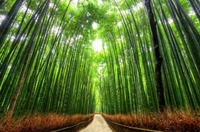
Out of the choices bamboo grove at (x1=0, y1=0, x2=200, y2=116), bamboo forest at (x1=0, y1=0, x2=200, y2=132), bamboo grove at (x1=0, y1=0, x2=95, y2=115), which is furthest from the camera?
bamboo grove at (x1=0, y1=0, x2=95, y2=115)

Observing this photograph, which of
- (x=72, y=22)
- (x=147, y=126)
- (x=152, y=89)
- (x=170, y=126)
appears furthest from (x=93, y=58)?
(x=170, y=126)

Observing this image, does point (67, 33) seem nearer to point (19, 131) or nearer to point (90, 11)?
point (90, 11)

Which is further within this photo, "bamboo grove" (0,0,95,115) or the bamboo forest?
"bamboo grove" (0,0,95,115)

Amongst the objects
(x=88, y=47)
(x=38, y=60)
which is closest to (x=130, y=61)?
(x=38, y=60)

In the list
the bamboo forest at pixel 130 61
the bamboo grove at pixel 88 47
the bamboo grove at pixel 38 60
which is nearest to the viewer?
the bamboo forest at pixel 130 61

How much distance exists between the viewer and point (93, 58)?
11.2 meters

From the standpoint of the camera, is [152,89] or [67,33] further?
[67,33]

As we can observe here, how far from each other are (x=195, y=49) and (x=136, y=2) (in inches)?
126

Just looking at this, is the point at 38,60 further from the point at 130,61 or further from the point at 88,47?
the point at 88,47

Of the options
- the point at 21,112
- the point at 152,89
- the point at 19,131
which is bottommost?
the point at 19,131

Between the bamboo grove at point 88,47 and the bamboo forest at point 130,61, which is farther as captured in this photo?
the bamboo grove at point 88,47

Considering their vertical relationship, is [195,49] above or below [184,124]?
above

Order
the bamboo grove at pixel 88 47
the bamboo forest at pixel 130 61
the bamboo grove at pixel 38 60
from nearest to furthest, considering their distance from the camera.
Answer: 1. the bamboo forest at pixel 130 61
2. the bamboo grove at pixel 88 47
3. the bamboo grove at pixel 38 60

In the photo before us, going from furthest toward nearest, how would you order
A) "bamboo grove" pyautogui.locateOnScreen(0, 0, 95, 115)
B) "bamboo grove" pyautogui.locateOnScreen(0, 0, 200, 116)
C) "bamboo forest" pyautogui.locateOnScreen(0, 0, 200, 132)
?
"bamboo grove" pyautogui.locateOnScreen(0, 0, 95, 115) < "bamboo grove" pyautogui.locateOnScreen(0, 0, 200, 116) < "bamboo forest" pyautogui.locateOnScreen(0, 0, 200, 132)
